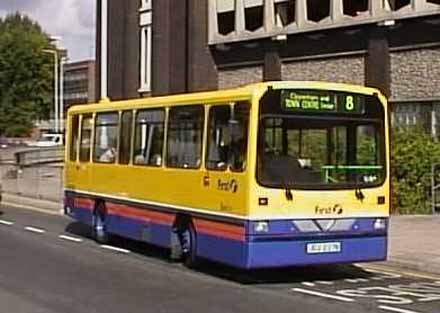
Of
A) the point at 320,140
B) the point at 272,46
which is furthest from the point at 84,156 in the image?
the point at 272,46

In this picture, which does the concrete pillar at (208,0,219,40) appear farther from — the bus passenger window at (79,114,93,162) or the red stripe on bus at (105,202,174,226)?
the red stripe on bus at (105,202,174,226)

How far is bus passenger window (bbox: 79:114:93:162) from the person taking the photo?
21688mm

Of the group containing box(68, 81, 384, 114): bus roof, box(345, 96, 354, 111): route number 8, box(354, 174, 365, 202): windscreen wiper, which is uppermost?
box(68, 81, 384, 114): bus roof

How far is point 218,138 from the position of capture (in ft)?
52.6

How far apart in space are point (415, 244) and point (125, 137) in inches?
205

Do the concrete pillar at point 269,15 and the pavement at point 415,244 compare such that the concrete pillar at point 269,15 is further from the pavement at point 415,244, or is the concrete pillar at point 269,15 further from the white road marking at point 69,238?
the white road marking at point 69,238

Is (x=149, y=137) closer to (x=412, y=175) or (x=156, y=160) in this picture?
(x=156, y=160)

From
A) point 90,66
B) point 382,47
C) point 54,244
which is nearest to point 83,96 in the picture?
point 90,66

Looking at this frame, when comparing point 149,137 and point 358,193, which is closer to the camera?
point 358,193

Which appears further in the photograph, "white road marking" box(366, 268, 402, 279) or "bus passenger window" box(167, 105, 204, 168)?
"bus passenger window" box(167, 105, 204, 168)

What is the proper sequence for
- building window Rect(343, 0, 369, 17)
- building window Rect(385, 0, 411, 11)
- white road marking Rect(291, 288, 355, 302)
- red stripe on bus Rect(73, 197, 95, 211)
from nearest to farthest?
white road marking Rect(291, 288, 355, 302)
red stripe on bus Rect(73, 197, 95, 211)
building window Rect(385, 0, 411, 11)
building window Rect(343, 0, 369, 17)

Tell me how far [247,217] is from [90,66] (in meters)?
95.5

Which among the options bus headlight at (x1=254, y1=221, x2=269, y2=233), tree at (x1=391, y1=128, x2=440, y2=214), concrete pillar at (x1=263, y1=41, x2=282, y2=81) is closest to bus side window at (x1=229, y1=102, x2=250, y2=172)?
bus headlight at (x1=254, y1=221, x2=269, y2=233)

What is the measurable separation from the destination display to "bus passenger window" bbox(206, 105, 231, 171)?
0.88 m
